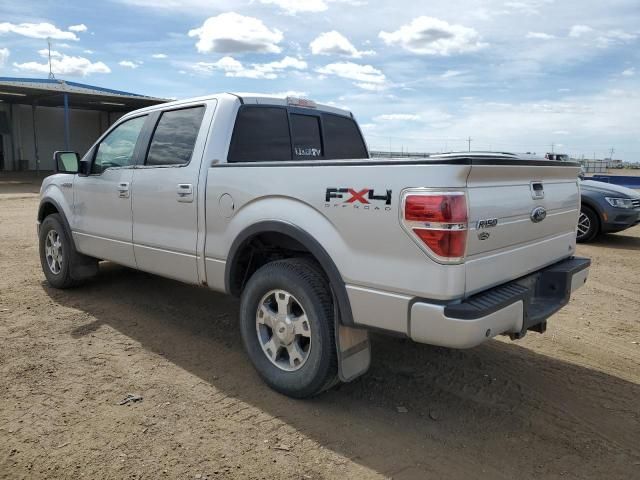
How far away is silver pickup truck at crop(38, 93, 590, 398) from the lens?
276cm

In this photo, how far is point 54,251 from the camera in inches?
242

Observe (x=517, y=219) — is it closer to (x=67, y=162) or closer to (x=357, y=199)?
(x=357, y=199)

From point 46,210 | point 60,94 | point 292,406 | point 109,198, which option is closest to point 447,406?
point 292,406

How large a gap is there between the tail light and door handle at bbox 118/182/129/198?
10.0 ft

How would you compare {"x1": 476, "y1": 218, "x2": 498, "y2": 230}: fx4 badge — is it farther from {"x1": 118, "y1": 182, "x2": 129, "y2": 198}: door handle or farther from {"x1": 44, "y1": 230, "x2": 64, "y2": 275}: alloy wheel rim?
{"x1": 44, "y1": 230, "x2": 64, "y2": 275}: alloy wheel rim

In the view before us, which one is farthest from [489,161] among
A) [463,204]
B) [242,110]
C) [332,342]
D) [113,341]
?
[113,341]

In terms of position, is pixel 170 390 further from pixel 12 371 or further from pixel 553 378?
pixel 553 378

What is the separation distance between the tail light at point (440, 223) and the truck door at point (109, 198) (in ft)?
10.1

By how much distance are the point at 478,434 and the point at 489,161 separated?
1.60m

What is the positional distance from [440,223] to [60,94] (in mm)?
29038

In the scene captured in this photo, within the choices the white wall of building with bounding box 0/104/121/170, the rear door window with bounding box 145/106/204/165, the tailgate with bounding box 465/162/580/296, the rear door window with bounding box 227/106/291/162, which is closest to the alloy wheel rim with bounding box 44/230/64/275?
the rear door window with bounding box 145/106/204/165

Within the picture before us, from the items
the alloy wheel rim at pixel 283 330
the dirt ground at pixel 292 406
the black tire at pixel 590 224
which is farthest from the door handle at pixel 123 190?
the black tire at pixel 590 224

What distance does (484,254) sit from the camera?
2906 millimetres

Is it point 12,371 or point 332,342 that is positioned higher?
point 332,342
